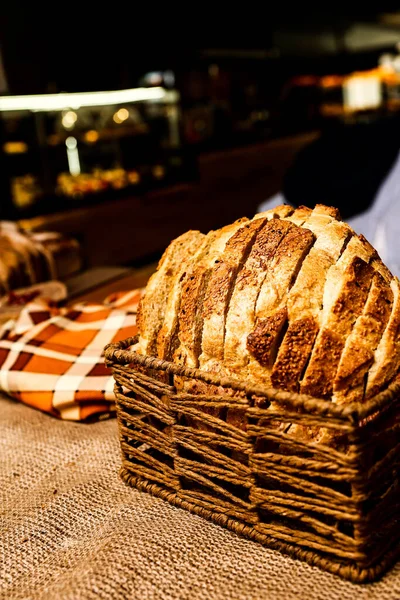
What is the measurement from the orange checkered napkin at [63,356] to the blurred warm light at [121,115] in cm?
546

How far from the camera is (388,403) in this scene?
31.7 inches

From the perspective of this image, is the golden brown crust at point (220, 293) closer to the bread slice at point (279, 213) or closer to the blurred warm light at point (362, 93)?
the bread slice at point (279, 213)

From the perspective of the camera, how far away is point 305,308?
91 cm

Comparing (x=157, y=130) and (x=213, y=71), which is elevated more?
(x=213, y=71)

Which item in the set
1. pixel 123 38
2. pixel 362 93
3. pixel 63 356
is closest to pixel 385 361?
pixel 63 356

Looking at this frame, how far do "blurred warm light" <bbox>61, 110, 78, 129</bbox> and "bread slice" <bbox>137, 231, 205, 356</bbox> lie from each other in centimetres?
555

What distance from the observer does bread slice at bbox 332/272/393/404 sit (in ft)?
2.83

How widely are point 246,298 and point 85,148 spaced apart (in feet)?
20.8

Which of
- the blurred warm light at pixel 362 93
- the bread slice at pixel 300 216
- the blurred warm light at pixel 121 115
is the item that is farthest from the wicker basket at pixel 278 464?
the blurred warm light at pixel 362 93

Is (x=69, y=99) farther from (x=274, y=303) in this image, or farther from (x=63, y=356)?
(x=274, y=303)

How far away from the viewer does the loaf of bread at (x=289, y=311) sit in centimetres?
88

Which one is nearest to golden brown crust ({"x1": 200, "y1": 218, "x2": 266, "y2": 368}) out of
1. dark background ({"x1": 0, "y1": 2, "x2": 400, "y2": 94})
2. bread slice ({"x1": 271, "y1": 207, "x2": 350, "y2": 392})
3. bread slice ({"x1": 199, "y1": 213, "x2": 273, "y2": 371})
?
bread slice ({"x1": 199, "y1": 213, "x2": 273, "y2": 371})

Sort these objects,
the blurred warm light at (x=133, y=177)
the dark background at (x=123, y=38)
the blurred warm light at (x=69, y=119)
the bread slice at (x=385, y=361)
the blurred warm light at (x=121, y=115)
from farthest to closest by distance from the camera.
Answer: the blurred warm light at (x=133, y=177), the blurred warm light at (x=121, y=115), the blurred warm light at (x=69, y=119), the dark background at (x=123, y=38), the bread slice at (x=385, y=361)

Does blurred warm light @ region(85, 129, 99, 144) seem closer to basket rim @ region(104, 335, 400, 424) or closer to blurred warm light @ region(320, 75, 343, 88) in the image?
basket rim @ region(104, 335, 400, 424)
